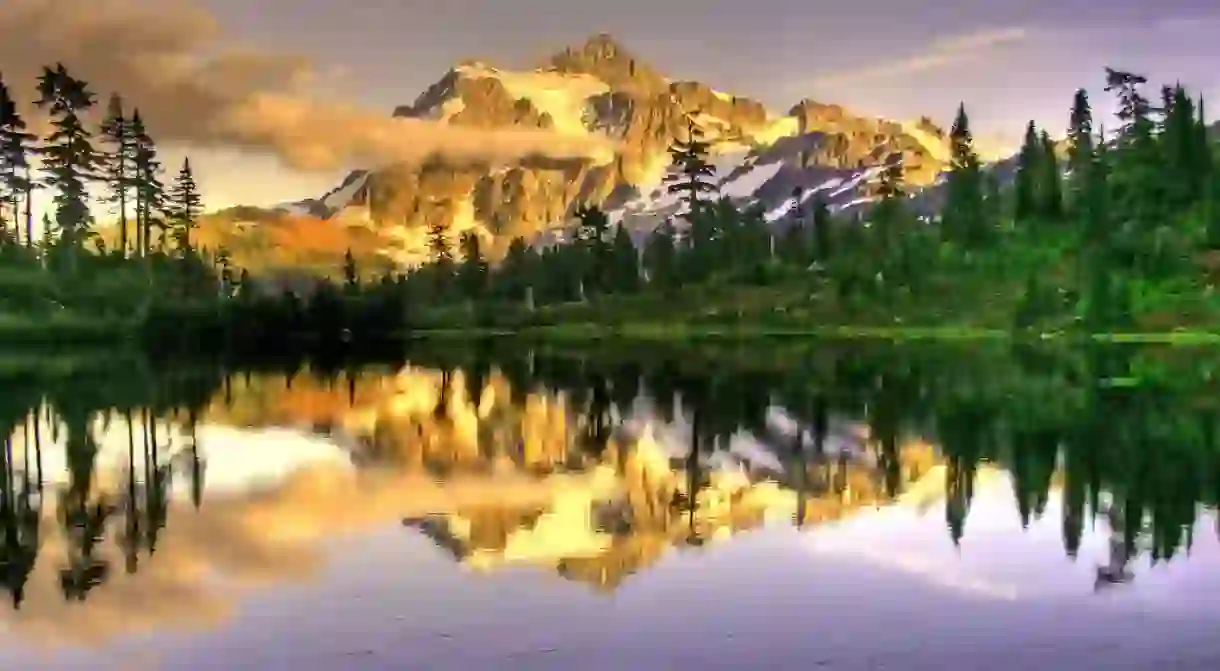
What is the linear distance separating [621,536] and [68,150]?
136 m

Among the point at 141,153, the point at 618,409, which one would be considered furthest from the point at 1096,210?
the point at 618,409

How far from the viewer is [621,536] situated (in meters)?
28.7

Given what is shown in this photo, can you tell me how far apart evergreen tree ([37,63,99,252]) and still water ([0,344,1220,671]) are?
93.1 meters

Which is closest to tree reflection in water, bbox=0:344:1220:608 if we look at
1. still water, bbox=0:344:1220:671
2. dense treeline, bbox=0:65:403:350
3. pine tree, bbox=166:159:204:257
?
still water, bbox=0:344:1220:671

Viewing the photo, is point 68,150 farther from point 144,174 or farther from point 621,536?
point 621,536

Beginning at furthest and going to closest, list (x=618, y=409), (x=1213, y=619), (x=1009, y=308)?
(x=1009, y=308) → (x=618, y=409) → (x=1213, y=619)

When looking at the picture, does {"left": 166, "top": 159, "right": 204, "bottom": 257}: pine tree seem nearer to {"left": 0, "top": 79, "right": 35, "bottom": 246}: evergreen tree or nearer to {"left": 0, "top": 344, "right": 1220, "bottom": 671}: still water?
{"left": 0, "top": 79, "right": 35, "bottom": 246}: evergreen tree

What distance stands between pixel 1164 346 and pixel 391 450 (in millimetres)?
100364

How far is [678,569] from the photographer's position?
25.5 meters

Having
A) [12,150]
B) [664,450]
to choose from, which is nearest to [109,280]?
[12,150]

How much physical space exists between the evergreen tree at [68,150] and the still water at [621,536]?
93121mm

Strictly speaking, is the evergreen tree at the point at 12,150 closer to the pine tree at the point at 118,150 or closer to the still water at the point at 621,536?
the pine tree at the point at 118,150

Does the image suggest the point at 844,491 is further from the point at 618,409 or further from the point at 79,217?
the point at 79,217

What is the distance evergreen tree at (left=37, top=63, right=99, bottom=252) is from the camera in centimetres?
14175
